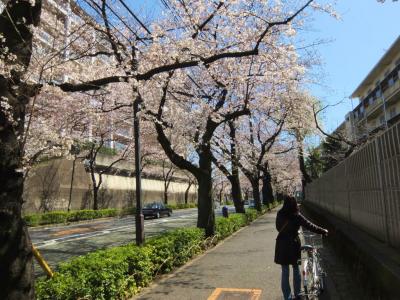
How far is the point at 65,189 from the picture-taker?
38688 mm

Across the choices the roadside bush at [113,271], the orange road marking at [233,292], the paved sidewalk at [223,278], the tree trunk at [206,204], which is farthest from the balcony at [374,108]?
the orange road marking at [233,292]

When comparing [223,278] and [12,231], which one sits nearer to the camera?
[12,231]

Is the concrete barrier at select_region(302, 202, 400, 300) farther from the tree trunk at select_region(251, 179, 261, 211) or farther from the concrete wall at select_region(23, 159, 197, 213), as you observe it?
the concrete wall at select_region(23, 159, 197, 213)

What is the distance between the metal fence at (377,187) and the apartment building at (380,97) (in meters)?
24.7

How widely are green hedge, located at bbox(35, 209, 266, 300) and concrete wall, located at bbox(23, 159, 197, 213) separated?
22241mm

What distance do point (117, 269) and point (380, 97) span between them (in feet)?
133

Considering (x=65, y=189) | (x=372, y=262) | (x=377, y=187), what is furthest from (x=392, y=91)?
(x=372, y=262)

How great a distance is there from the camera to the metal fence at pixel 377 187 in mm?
6258

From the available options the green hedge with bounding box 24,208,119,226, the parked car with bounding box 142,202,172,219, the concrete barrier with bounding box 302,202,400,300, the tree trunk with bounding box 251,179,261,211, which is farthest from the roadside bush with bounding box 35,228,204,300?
the parked car with bounding box 142,202,172,219

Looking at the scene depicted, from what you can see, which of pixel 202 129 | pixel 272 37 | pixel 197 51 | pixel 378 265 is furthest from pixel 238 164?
pixel 378 265

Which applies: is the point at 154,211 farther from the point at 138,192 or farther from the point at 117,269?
the point at 117,269

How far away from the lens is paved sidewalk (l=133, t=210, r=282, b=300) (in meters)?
7.58

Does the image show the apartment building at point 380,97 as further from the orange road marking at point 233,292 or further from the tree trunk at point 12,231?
the tree trunk at point 12,231

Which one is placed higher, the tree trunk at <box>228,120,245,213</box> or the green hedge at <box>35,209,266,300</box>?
the tree trunk at <box>228,120,245,213</box>
